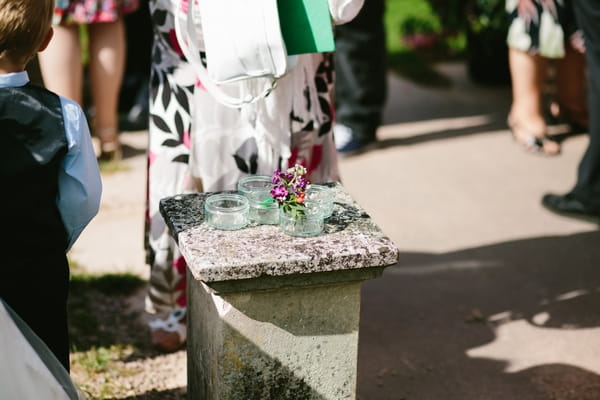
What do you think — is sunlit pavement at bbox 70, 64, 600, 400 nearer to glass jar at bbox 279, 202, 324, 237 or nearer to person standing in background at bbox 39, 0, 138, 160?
person standing in background at bbox 39, 0, 138, 160

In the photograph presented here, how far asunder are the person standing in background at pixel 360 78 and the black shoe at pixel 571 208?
4.17 feet

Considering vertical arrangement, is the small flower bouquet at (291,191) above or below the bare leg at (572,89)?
above

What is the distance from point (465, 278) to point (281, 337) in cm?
175

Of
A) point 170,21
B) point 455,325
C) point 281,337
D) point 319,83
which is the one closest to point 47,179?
point 281,337

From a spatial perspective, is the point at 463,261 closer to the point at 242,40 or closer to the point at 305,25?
the point at 305,25

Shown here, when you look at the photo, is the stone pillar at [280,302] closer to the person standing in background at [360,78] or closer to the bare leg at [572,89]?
→ the person standing in background at [360,78]

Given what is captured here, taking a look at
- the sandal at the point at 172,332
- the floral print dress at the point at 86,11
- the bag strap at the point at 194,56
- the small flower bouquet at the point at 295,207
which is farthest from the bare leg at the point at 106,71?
the small flower bouquet at the point at 295,207

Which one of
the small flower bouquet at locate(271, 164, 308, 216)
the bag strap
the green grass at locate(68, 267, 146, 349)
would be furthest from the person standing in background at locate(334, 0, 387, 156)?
the small flower bouquet at locate(271, 164, 308, 216)

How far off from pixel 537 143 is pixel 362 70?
1.13 meters

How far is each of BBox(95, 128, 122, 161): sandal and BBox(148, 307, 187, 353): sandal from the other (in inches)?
83.7

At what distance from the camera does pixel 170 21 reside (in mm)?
2854

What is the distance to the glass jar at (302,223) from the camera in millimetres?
2291

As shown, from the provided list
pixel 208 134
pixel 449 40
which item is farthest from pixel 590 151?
pixel 449 40

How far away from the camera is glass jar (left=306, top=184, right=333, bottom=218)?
241 cm
